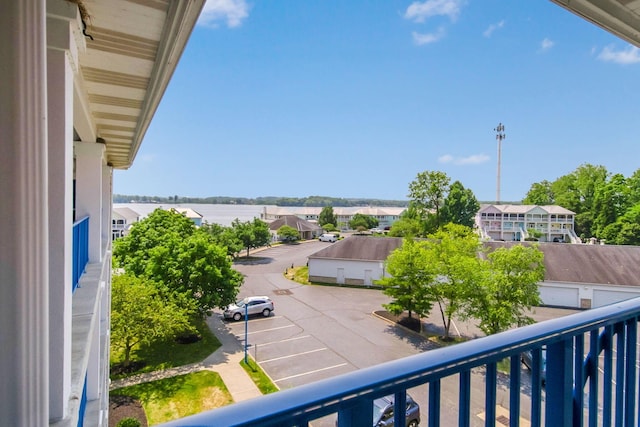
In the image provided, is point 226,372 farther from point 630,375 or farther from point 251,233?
point 251,233

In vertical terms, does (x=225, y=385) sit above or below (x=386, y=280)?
below

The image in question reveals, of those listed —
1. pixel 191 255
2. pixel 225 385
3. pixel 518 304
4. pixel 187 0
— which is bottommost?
pixel 225 385

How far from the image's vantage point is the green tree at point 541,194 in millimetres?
37475

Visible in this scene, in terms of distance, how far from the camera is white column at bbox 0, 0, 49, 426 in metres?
0.63

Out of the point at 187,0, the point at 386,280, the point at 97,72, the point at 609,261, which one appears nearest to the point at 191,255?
the point at 386,280

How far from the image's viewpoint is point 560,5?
1.12 meters

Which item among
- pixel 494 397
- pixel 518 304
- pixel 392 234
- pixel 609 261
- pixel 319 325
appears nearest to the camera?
pixel 494 397

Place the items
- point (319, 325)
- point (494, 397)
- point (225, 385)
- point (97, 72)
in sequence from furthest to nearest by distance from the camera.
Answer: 1. point (319, 325)
2. point (225, 385)
3. point (97, 72)
4. point (494, 397)

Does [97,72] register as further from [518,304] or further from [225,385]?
[518,304]

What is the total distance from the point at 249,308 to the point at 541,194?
36035 mm

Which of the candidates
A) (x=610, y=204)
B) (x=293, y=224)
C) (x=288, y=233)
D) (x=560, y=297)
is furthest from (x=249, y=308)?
(x=610, y=204)

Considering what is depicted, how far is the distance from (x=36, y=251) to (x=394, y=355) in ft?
35.0

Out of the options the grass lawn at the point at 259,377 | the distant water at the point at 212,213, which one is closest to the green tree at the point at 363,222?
the distant water at the point at 212,213

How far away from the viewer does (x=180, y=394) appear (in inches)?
323
